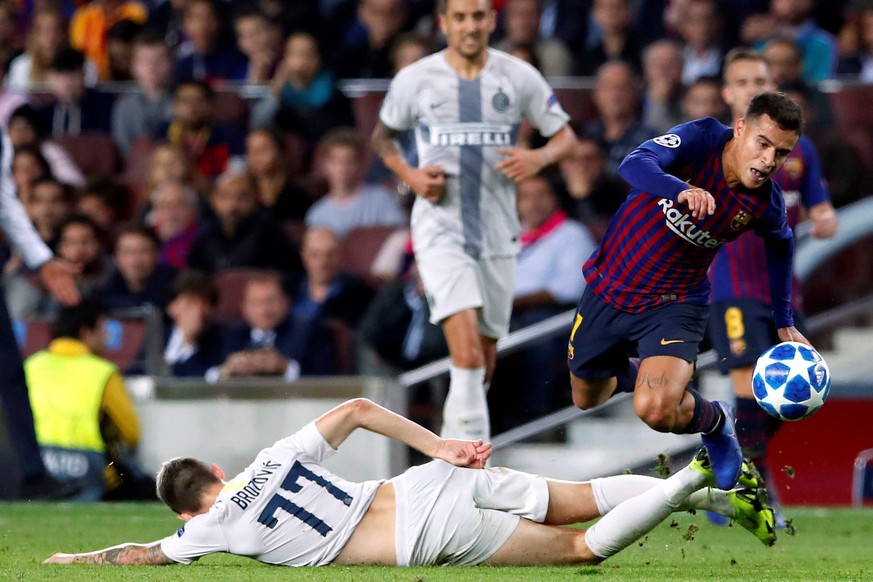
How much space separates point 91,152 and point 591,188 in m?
4.61

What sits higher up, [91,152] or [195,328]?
[91,152]

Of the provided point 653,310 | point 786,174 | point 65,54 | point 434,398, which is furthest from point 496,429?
point 65,54

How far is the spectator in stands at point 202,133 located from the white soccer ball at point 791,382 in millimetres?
7115

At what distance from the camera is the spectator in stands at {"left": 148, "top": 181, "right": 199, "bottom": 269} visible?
A: 11711mm

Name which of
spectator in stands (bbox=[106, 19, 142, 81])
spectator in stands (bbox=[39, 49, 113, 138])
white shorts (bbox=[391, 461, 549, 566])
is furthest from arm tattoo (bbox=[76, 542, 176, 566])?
spectator in stands (bbox=[106, 19, 142, 81])

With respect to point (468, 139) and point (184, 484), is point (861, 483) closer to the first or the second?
point (468, 139)

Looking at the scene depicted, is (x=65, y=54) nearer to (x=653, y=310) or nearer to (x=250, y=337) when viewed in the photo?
(x=250, y=337)

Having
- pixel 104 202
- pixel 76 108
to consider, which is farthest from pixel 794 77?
pixel 76 108

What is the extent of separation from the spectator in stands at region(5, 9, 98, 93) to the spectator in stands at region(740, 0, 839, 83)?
5953 millimetres

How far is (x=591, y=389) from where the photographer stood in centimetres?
725

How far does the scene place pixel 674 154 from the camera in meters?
6.39

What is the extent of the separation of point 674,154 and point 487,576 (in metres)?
1.94

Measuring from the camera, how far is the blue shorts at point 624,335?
659 cm

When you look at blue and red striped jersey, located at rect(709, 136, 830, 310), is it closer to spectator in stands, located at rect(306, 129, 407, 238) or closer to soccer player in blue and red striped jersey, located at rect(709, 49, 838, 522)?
soccer player in blue and red striped jersey, located at rect(709, 49, 838, 522)
